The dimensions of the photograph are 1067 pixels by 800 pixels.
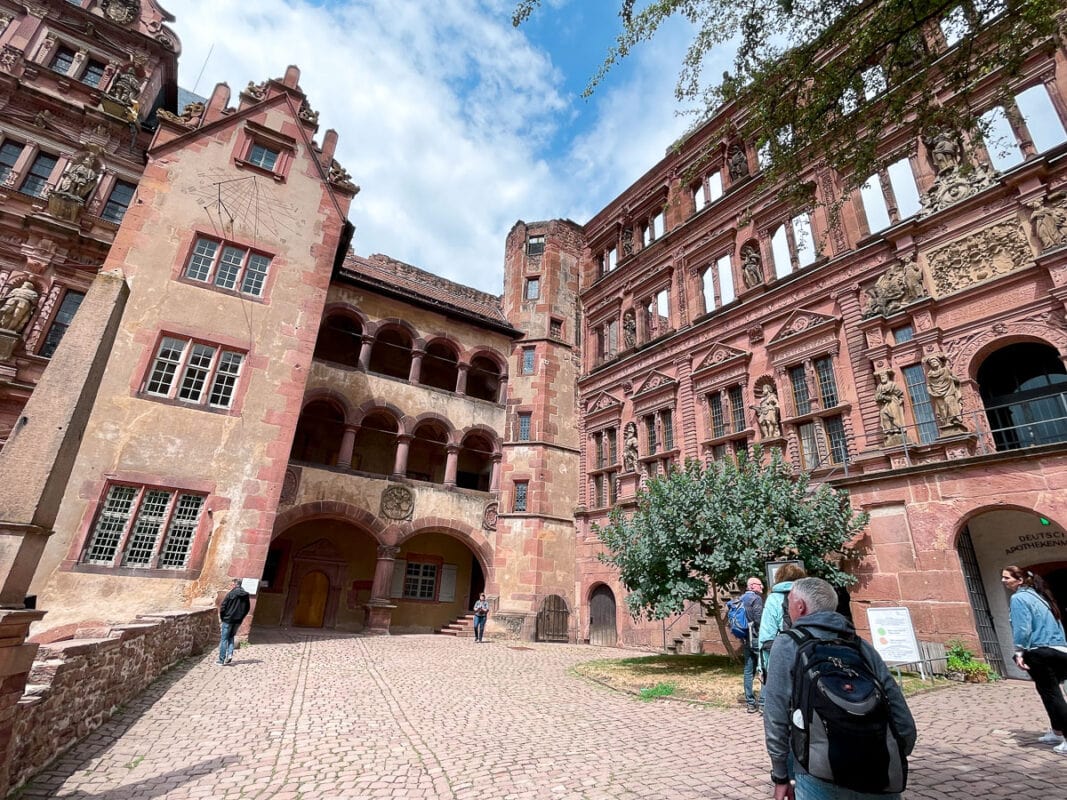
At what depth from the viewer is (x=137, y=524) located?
13.2 metres

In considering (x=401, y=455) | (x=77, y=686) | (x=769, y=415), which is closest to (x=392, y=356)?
(x=401, y=455)

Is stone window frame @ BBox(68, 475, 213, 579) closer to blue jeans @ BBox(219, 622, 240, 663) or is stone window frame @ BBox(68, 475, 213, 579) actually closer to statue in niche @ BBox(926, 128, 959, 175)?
blue jeans @ BBox(219, 622, 240, 663)

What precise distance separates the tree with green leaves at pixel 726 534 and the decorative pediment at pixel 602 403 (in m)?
9.66

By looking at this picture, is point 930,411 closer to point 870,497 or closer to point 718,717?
point 870,497

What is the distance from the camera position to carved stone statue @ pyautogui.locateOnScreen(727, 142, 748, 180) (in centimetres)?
2003

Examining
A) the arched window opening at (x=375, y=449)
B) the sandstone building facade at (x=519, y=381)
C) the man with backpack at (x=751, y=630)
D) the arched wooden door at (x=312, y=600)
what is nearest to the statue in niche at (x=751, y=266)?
the sandstone building facade at (x=519, y=381)

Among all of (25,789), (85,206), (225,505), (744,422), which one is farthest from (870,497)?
(85,206)

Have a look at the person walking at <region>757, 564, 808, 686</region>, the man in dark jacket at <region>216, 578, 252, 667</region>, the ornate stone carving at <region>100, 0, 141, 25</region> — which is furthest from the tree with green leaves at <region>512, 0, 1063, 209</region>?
the ornate stone carving at <region>100, 0, 141, 25</region>

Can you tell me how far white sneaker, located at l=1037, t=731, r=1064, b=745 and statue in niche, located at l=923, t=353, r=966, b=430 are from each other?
25.8 feet

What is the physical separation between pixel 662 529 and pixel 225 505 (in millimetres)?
11464

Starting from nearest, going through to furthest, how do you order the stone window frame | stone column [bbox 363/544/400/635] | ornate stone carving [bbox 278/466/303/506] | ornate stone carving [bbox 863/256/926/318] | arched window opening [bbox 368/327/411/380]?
the stone window frame < ornate stone carving [bbox 863/256/926/318] < ornate stone carving [bbox 278/466/303/506] < stone column [bbox 363/544/400/635] < arched window opening [bbox 368/327/411/380]

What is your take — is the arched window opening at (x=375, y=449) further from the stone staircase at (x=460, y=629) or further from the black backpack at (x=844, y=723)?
the black backpack at (x=844, y=723)

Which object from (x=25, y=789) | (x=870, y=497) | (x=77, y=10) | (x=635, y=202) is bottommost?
(x=25, y=789)

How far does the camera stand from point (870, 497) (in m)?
12.6
